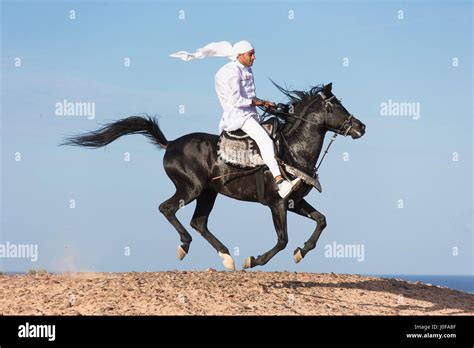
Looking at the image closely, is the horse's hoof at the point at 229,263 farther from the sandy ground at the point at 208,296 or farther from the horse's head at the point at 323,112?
the horse's head at the point at 323,112

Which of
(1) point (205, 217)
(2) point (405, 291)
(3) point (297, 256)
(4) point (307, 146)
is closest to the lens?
(3) point (297, 256)

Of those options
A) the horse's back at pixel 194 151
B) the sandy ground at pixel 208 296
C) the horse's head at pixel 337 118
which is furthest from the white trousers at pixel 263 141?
the sandy ground at pixel 208 296

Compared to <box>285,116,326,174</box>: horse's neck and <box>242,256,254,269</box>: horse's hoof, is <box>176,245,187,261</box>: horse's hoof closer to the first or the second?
<box>242,256,254,269</box>: horse's hoof

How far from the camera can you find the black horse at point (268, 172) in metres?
13.0

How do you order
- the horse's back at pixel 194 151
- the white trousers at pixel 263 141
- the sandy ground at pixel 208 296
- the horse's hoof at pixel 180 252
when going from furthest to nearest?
the horse's back at pixel 194 151 < the horse's hoof at pixel 180 252 < the white trousers at pixel 263 141 < the sandy ground at pixel 208 296

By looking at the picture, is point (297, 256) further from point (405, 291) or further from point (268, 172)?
point (405, 291)

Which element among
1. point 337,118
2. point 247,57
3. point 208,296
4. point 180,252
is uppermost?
point 247,57

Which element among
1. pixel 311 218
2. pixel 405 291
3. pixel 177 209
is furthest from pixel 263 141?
pixel 405 291

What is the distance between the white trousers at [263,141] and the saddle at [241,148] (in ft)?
0.51

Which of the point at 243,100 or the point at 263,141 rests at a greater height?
the point at 243,100

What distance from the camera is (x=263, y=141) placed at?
42.2 ft

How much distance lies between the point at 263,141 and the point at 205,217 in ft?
5.72
